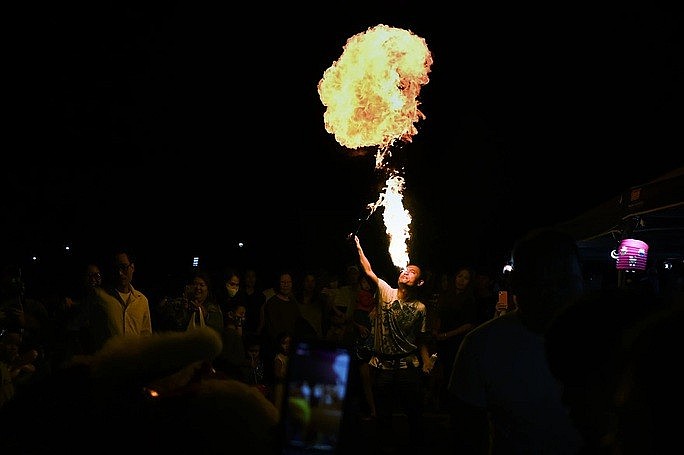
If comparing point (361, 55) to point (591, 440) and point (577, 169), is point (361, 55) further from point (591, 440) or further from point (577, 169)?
point (577, 169)

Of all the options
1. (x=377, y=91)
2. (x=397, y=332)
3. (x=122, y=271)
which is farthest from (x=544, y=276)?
(x=377, y=91)

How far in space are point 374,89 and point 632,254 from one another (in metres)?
5.45

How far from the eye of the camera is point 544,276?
3.22 m

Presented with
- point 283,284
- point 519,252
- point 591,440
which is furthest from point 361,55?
point 591,440

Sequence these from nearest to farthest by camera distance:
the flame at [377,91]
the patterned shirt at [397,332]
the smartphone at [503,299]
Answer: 1. the patterned shirt at [397,332]
2. the smartphone at [503,299]
3. the flame at [377,91]

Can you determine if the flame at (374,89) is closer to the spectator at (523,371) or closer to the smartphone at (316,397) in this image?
the spectator at (523,371)

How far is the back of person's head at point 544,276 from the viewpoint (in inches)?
127

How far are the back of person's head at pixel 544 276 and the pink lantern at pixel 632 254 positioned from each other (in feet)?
21.0

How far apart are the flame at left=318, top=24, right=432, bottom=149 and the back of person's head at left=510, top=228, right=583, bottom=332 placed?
8765 mm

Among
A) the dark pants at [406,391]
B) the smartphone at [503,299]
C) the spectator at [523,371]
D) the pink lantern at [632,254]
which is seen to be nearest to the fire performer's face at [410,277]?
the dark pants at [406,391]

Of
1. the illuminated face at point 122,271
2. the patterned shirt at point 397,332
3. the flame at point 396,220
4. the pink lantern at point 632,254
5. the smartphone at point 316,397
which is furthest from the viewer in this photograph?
the flame at point 396,220

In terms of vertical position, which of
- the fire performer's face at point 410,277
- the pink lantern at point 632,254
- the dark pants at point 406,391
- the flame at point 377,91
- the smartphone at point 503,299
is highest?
the flame at point 377,91

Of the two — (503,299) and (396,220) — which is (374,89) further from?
(503,299)

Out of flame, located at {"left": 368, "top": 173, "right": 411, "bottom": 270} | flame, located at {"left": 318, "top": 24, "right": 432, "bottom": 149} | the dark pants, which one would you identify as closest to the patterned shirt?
the dark pants
